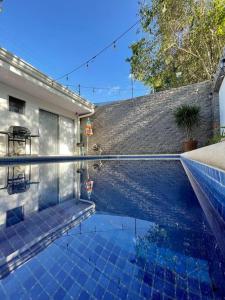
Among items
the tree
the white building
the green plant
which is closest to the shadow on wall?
the green plant

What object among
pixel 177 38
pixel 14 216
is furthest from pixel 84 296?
pixel 177 38

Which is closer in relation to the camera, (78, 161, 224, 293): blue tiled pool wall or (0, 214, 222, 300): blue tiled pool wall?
(0, 214, 222, 300): blue tiled pool wall

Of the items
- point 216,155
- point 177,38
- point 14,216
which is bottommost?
point 14,216

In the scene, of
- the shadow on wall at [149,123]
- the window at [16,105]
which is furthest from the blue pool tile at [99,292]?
the shadow on wall at [149,123]

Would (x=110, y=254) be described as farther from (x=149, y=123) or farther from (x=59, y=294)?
(x=149, y=123)

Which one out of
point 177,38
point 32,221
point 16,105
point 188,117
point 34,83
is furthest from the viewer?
point 177,38

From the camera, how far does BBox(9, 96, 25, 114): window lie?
19.5ft

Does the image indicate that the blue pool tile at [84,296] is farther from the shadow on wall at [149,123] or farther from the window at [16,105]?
the shadow on wall at [149,123]

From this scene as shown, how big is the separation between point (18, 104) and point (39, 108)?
2.98 feet

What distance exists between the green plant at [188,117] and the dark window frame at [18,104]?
4.96 metres

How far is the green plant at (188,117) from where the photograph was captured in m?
6.42

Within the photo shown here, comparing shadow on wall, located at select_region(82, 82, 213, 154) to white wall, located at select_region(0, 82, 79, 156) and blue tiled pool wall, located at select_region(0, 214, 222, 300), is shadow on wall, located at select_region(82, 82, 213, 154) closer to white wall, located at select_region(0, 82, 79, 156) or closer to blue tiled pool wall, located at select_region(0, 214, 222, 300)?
white wall, located at select_region(0, 82, 79, 156)

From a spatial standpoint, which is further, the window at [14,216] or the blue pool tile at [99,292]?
the window at [14,216]

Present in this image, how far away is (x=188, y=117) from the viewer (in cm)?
645
